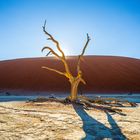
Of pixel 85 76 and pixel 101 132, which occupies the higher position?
pixel 85 76

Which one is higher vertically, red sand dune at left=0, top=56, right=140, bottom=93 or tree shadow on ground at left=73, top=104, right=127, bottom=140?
red sand dune at left=0, top=56, right=140, bottom=93

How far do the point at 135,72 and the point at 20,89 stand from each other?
1642 cm

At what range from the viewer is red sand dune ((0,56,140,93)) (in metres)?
33.6

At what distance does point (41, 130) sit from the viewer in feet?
19.8

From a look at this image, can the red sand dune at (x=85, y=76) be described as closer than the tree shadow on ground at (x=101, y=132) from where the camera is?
No

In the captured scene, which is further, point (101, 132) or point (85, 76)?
point (85, 76)

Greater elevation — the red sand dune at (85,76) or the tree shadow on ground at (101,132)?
the red sand dune at (85,76)

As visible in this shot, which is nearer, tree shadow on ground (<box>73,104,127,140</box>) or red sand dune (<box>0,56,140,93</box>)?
tree shadow on ground (<box>73,104,127,140</box>)

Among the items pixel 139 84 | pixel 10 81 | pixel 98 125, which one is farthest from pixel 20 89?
pixel 98 125

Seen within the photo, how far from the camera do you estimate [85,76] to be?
3656cm

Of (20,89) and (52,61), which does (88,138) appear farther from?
(52,61)

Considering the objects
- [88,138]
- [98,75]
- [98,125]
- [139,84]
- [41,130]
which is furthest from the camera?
[98,75]

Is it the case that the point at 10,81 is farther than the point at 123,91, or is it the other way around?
the point at 10,81

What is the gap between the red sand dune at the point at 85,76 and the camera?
33625 millimetres
